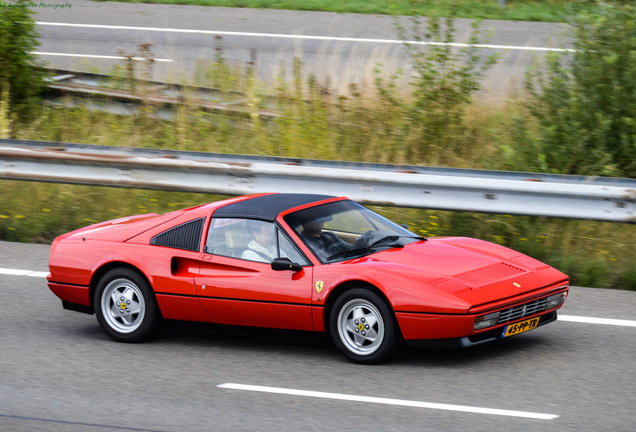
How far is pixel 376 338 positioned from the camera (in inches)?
234

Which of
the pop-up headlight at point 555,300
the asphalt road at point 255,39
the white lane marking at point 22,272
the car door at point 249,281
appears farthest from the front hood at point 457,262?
the asphalt road at point 255,39

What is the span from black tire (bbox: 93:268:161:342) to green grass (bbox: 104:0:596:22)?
1223 cm

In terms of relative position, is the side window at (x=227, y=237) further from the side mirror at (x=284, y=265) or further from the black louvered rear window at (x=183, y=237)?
the side mirror at (x=284, y=265)

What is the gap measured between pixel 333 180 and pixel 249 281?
301cm

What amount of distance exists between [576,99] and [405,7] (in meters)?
9.72

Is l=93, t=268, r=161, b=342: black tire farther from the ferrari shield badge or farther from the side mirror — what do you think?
the ferrari shield badge

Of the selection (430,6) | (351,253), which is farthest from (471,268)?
(430,6)

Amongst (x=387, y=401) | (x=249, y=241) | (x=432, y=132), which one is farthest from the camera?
(x=432, y=132)

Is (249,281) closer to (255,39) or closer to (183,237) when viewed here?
(183,237)

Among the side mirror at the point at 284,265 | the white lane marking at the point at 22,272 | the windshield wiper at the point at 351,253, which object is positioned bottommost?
the white lane marking at the point at 22,272

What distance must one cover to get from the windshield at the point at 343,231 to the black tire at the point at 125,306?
127 centimetres

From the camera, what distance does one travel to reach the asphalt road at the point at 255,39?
50.7 feet

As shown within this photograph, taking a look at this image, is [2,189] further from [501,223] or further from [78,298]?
[501,223]

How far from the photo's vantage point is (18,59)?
13625mm
